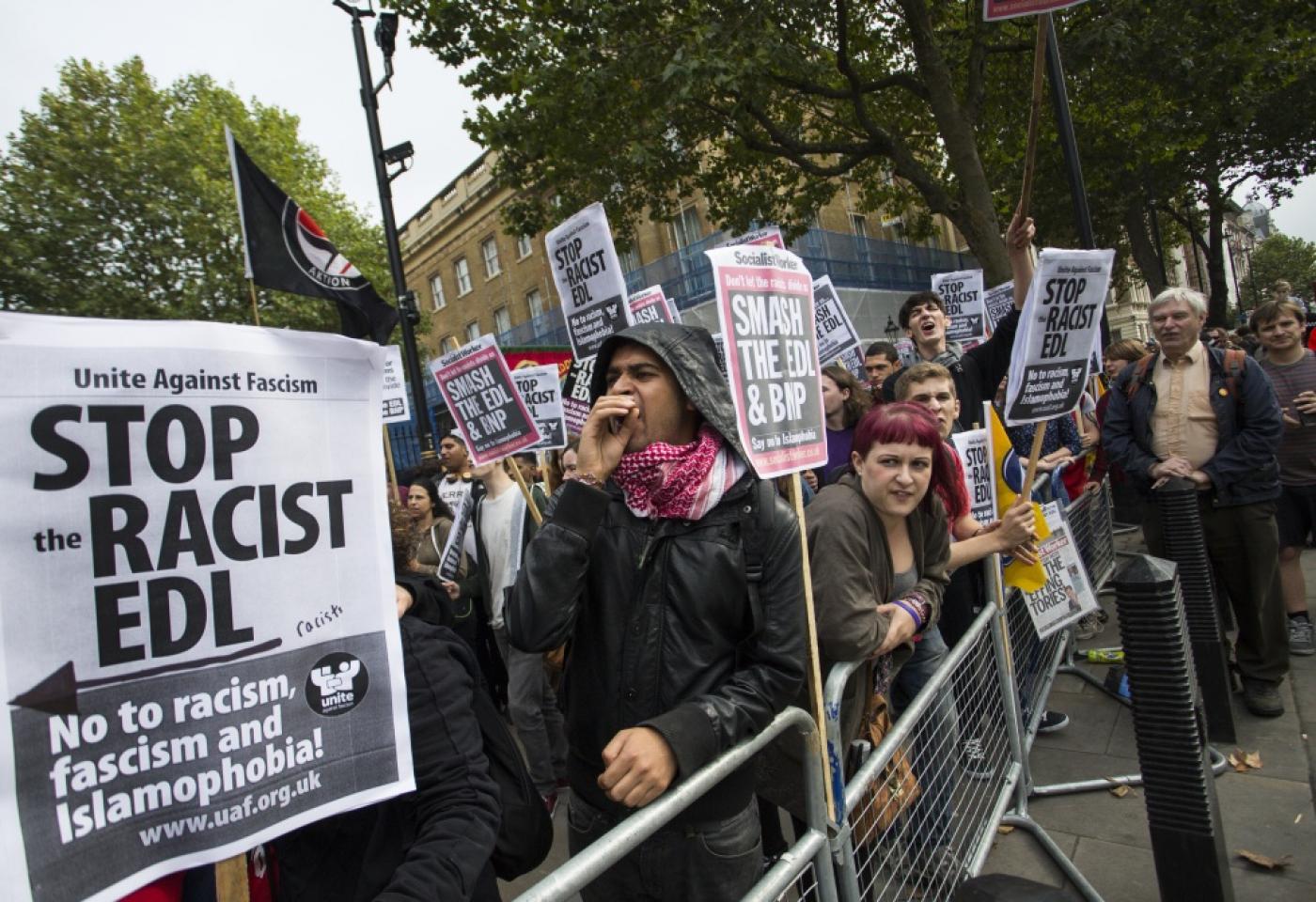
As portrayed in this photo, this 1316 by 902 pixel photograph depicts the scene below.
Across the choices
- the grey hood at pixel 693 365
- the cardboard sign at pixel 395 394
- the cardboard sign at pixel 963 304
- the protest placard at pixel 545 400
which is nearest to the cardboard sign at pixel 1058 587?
the grey hood at pixel 693 365

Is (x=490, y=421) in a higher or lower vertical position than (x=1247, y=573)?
higher

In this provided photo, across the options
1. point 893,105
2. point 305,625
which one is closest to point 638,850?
point 305,625

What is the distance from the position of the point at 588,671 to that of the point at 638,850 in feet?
1.39

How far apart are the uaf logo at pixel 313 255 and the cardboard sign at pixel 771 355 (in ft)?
8.26

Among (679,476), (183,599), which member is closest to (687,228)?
(679,476)

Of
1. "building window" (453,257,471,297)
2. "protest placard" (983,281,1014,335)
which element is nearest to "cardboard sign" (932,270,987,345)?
"protest placard" (983,281,1014,335)

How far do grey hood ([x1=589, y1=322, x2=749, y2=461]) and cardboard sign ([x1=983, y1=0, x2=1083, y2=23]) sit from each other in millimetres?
2362

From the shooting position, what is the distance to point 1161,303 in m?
4.24

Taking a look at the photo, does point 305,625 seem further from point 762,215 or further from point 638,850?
point 762,215

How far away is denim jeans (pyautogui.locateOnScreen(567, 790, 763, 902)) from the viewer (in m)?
1.83

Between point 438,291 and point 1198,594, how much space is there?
117 feet

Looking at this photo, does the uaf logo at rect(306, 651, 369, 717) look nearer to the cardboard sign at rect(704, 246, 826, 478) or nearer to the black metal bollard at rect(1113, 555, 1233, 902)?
the cardboard sign at rect(704, 246, 826, 478)

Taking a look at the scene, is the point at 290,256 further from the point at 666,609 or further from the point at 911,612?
the point at 911,612

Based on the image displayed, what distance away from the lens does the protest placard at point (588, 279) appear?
12.5 feet
